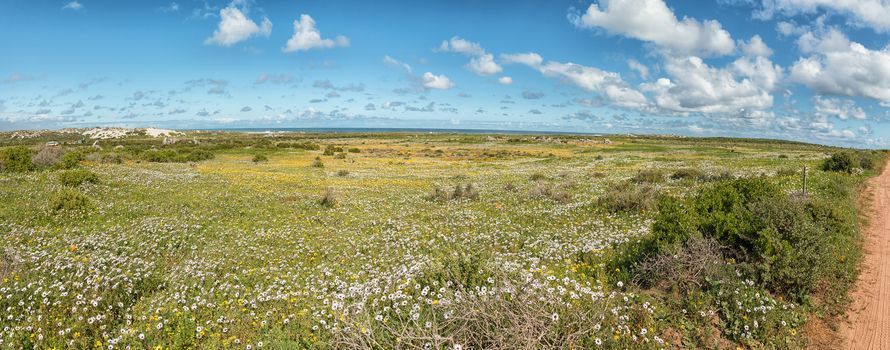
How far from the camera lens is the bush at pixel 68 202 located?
17359mm

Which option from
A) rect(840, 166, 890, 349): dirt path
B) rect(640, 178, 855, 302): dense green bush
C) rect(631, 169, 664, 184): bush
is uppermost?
rect(640, 178, 855, 302): dense green bush

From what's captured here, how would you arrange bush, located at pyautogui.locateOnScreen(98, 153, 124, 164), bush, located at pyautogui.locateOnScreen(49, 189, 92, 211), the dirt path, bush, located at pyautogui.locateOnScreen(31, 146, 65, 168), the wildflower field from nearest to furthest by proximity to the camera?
the wildflower field < the dirt path < bush, located at pyautogui.locateOnScreen(49, 189, 92, 211) < bush, located at pyautogui.locateOnScreen(31, 146, 65, 168) < bush, located at pyautogui.locateOnScreen(98, 153, 124, 164)

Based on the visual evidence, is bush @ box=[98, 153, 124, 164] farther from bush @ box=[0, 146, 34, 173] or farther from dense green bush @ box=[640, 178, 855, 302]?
dense green bush @ box=[640, 178, 855, 302]

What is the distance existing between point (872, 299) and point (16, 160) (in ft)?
162

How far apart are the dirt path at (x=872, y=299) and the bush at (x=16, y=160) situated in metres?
47.8

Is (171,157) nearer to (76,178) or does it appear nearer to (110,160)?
(110,160)

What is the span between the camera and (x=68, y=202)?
57.7ft

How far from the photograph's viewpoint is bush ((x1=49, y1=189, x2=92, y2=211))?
17359 mm

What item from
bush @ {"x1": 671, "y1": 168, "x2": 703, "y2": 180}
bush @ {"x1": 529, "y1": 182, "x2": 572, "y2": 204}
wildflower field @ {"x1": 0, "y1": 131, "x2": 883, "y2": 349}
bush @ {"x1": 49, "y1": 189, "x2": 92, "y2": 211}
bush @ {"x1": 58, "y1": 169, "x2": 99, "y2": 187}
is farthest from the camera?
bush @ {"x1": 671, "y1": 168, "x2": 703, "y2": 180}

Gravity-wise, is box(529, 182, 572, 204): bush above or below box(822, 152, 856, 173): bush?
below

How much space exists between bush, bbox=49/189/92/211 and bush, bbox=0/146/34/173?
22539 millimetres

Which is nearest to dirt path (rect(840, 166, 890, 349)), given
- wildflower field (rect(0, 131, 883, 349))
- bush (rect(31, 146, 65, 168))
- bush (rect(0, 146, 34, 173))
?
wildflower field (rect(0, 131, 883, 349))

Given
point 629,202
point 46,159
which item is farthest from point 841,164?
point 46,159

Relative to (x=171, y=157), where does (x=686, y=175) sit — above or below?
above
